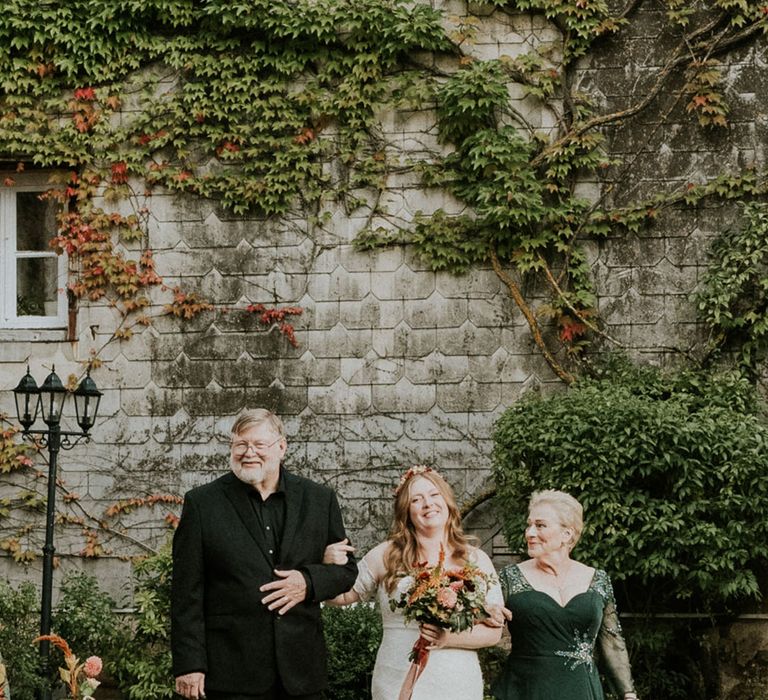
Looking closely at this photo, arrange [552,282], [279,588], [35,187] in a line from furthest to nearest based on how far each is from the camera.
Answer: [35,187], [552,282], [279,588]

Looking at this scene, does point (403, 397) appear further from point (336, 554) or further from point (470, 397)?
point (336, 554)

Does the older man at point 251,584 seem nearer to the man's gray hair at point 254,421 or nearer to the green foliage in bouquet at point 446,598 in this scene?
the man's gray hair at point 254,421

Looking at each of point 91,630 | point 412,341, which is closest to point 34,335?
point 91,630

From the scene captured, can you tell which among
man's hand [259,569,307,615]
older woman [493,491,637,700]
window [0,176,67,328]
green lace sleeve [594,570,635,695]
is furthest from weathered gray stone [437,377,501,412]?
man's hand [259,569,307,615]

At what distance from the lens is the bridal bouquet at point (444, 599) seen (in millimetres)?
3990

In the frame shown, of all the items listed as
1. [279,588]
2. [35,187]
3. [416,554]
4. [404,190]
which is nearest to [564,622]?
[416,554]

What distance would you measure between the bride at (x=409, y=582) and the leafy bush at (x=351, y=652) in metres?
1.63

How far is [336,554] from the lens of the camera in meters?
4.56

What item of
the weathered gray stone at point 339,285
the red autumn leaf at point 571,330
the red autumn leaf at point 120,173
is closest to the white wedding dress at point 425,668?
the red autumn leaf at point 571,330

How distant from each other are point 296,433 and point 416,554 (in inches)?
129

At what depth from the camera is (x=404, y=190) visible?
774cm

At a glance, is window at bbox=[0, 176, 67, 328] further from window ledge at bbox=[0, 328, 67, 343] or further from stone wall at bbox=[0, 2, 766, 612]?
stone wall at bbox=[0, 2, 766, 612]

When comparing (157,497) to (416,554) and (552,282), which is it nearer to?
(552,282)

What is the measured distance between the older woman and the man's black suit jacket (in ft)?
2.30
